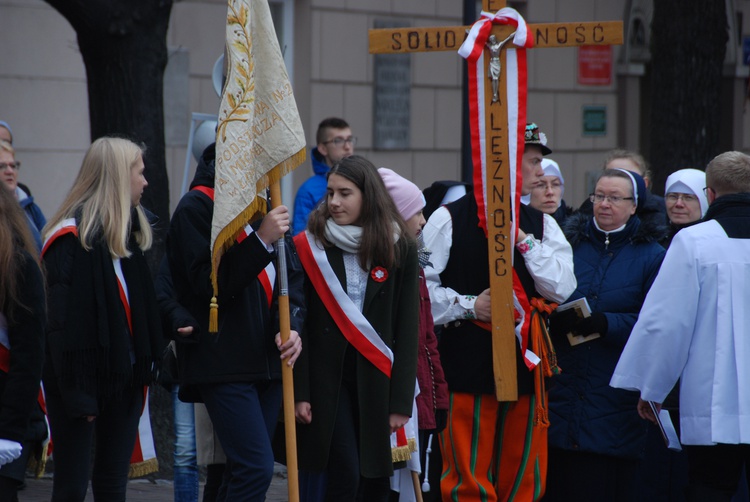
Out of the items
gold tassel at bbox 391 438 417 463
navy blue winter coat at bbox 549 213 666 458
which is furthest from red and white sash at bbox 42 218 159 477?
navy blue winter coat at bbox 549 213 666 458

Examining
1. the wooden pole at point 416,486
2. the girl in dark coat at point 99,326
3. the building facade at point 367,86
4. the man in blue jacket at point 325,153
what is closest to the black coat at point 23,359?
the girl in dark coat at point 99,326

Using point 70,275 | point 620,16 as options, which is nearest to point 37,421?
point 70,275

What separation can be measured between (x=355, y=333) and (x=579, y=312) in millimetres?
1337

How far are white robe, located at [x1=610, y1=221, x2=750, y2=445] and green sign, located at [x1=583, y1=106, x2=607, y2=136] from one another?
1023 centimetres

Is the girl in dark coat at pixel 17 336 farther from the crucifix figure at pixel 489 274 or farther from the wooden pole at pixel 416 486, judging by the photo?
the crucifix figure at pixel 489 274

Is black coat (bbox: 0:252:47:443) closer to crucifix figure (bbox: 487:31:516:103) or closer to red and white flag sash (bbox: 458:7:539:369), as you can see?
red and white flag sash (bbox: 458:7:539:369)

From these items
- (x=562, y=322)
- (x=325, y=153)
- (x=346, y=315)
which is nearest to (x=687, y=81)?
(x=325, y=153)

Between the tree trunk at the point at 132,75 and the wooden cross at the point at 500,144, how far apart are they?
226 cm

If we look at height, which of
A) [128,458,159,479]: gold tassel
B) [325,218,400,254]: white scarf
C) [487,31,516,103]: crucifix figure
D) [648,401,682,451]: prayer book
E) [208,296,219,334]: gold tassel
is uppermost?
[487,31,516,103]: crucifix figure

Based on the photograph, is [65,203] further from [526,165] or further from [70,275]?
[526,165]

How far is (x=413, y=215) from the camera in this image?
5.75 m

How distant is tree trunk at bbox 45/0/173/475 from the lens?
24.7ft

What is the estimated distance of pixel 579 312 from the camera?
5914 mm

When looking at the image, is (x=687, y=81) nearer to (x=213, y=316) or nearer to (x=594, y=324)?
(x=594, y=324)
